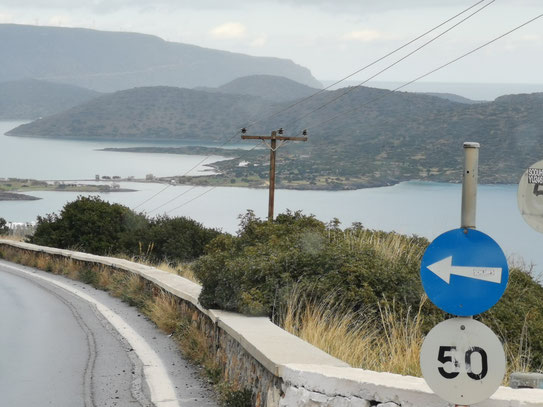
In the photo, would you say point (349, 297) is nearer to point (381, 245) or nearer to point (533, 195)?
point (381, 245)

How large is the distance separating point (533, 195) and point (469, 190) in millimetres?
1739

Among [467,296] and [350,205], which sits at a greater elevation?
[467,296]

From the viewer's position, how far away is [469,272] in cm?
436

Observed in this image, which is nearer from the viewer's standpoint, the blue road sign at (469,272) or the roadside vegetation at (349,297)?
the blue road sign at (469,272)

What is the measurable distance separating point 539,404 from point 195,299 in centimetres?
601

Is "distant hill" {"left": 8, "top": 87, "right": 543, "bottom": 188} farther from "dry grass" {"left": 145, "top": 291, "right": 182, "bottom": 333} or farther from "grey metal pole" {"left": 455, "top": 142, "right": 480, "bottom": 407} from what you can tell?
"grey metal pole" {"left": 455, "top": 142, "right": 480, "bottom": 407}

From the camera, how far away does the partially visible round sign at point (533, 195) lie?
5918 mm

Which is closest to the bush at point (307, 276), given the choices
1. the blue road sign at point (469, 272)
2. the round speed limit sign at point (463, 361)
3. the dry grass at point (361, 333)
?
the dry grass at point (361, 333)

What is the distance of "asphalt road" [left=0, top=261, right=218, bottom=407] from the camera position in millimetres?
7980

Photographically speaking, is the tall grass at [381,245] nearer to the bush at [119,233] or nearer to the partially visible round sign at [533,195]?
the partially visible round sign at [533,195]

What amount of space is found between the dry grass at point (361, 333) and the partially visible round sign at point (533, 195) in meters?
1.55

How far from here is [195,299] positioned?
10.2m

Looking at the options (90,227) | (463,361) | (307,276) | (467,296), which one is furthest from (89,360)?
(90,227)

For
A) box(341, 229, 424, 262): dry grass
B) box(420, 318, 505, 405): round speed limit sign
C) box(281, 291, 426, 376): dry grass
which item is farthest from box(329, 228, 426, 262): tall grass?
box(420, 318, 505, 405): round speed limit sign
